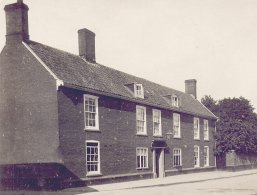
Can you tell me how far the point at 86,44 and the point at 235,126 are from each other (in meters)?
20.8

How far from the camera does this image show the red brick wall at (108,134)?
21.1 m

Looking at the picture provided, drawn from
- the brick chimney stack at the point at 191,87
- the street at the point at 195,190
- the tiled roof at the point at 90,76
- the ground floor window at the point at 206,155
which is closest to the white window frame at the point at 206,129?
the ground floor window at the point at 206,155

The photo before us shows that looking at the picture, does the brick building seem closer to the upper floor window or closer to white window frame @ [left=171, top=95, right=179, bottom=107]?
the upper floor window

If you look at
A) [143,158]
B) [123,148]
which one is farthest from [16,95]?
[143,158]

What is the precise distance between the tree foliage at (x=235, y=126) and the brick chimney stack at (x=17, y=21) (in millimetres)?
25633

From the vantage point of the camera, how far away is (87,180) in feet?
72.1

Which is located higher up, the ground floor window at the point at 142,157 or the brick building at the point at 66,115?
the brick building at the point at 66,115

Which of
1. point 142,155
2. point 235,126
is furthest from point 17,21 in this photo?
point 235,126

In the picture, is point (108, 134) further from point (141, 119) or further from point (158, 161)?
point (158, 161)

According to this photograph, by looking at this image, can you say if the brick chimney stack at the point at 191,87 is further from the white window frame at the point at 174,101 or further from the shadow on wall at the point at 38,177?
the shadow on wall at the point at 38,177

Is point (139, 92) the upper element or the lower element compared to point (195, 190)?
upper

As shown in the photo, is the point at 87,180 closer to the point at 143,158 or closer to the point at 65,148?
the point at 65,148

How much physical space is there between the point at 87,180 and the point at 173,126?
13.3 meters

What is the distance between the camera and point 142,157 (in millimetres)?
28531
